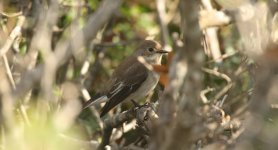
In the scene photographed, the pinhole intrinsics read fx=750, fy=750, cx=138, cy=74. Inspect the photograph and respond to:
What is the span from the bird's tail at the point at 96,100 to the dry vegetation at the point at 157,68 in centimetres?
23

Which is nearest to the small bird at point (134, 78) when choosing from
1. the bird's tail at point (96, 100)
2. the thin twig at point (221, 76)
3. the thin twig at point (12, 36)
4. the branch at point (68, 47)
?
the bird's tail at point (96, 100)

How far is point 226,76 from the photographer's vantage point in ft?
27.2

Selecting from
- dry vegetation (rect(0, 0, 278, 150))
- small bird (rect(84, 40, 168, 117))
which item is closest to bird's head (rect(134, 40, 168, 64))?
small bird (rect(84, 40, 168, 117))

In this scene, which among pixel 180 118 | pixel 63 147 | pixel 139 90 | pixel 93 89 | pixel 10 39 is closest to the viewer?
pixel 180 118

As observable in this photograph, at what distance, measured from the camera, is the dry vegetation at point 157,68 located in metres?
3.04

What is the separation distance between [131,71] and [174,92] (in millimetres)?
6303

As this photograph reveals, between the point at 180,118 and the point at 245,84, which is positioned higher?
the point at 180,118

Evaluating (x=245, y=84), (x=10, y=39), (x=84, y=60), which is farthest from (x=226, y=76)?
(x=10, y=39)

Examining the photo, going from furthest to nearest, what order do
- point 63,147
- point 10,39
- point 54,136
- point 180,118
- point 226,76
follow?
point 226,76 → point 10,39 → point 63,147 → point 54,136 → point 180,118

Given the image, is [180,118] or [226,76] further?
[226,76]

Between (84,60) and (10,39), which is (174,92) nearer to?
(10,39)

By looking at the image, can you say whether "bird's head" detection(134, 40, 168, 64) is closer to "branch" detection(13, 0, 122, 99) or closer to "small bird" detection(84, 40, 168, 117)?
"small bird" detection(84, 40, 168, 117)

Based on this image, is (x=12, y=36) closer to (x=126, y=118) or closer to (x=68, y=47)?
(x=126, y=118)

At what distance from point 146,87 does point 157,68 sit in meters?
3.86
